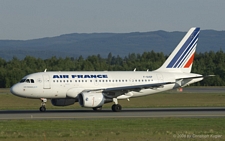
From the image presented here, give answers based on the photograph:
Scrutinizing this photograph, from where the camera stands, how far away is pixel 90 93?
1861 inches

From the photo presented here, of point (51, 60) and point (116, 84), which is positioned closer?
point (116, 84)

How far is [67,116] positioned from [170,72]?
602 inches

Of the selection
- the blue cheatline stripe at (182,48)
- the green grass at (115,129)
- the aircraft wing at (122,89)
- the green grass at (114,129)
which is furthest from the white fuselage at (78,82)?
the green grass at (114,129)

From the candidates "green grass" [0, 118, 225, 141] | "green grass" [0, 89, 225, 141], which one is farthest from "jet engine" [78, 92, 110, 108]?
"green grass" [0, 118, 225, 141]

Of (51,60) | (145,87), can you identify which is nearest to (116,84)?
(145,87)

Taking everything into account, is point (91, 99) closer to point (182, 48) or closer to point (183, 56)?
point (183, 56)

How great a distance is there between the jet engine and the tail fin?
9400 millimetres

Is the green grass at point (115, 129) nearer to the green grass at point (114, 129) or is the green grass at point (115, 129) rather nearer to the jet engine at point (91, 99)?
the green grass at point (114, 129)

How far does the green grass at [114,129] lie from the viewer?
27.8m

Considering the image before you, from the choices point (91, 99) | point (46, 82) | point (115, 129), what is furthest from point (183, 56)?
point (115, 129)

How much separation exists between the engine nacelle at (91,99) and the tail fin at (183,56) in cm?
946

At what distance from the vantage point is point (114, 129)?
32312mm

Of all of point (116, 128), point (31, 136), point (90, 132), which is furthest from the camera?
point (116, 128)

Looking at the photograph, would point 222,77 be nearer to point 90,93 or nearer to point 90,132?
point 90,93
